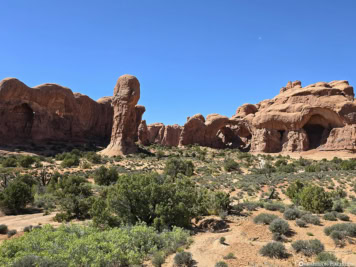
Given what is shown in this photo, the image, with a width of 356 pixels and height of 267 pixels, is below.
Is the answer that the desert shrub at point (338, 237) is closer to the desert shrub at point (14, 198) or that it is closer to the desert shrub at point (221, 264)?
the desert shrub at point (221, 264)

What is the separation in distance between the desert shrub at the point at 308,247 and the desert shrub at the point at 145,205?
4517 mm

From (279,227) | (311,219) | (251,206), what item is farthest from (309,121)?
(279,227)

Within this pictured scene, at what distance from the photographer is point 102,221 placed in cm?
1077

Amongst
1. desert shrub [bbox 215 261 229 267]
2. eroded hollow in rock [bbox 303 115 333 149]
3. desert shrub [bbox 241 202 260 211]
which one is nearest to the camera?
desert shrub [bbox 215 261 229 267]

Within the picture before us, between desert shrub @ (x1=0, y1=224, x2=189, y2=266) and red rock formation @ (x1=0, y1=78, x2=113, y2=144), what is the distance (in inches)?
1755

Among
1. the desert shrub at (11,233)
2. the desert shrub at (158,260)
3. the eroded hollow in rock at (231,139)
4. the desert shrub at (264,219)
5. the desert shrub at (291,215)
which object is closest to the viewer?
the desert shrub at (158,260)

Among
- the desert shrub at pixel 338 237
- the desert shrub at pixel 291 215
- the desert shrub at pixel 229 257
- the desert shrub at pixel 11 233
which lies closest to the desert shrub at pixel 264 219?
the desert shrub at pixel 291 215

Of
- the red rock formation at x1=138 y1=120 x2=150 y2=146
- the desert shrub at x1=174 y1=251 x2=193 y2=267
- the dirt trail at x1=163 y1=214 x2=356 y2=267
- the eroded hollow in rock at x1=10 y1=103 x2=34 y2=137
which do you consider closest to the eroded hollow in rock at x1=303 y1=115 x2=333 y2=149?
the red rock formation at x1=138 y1=120 x2=150 y2=146

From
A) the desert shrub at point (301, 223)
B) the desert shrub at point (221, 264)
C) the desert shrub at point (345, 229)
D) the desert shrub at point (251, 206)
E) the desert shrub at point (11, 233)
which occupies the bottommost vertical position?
the desert shrub at point (11, 233)

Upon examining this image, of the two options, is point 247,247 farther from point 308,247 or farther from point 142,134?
point 142,134

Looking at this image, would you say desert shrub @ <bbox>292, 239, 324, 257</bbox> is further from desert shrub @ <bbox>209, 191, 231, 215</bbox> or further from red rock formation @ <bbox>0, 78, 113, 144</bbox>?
red rock formation @ <bbox>0, 78, 113, 144</bbox>

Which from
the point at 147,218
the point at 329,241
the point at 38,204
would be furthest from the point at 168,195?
the point at 38,204

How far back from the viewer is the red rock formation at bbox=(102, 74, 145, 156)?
41750mm

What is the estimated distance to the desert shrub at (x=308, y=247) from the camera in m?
7.80
